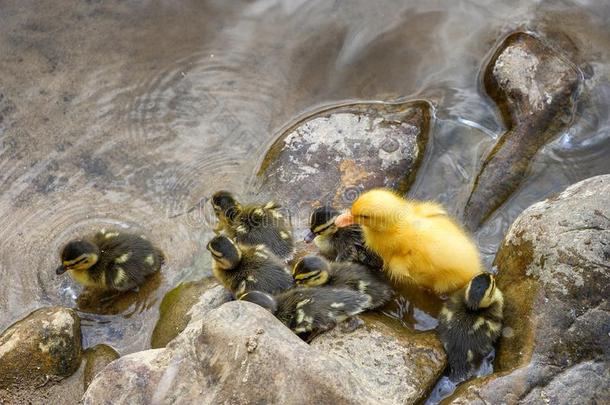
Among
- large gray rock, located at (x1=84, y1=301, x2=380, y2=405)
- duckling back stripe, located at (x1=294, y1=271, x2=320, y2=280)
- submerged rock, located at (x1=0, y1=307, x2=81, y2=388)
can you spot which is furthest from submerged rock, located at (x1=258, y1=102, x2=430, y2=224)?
large gray rock, located at (x1=84, y1=301, x2=380, y2=405)

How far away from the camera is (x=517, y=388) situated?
3736 mm

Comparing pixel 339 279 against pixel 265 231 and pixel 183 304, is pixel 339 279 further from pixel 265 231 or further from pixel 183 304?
pixel 183 304

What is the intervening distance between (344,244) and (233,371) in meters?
1.71

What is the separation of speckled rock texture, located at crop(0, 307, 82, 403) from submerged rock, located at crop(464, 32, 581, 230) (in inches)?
102

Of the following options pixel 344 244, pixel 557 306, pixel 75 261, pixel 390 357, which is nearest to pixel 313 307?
pixel 390 357

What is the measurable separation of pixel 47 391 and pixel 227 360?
5.11ft

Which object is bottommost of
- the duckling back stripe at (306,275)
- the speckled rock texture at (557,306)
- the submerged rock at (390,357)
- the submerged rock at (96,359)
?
the submerged rock at (96,359)

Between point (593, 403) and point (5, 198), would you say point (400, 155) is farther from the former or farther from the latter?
Result: point (5, 198)

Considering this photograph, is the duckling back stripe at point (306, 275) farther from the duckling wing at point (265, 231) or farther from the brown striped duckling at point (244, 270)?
the duckling wing at point (265, 231)

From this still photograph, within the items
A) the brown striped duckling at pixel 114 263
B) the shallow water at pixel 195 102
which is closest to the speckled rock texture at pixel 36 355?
the shallow water at pixel 195 102

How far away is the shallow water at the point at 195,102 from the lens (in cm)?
516

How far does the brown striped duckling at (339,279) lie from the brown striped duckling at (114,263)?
3.23ft

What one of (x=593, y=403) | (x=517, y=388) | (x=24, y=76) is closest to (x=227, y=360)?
(x=517, y=388)

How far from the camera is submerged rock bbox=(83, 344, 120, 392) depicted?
443 cm
